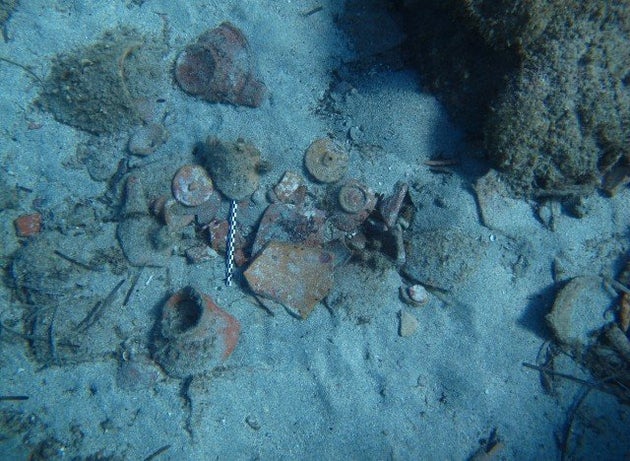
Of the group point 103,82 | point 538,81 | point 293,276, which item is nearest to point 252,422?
point 293,276

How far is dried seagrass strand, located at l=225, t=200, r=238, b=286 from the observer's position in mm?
3693

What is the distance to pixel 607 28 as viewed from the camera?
2.80m

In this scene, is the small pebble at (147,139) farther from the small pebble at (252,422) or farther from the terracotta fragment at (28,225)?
the small pebble at (252,422)

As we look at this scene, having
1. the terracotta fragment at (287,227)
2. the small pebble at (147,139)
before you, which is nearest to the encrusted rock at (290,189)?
the terracotta fragment at (287,227)

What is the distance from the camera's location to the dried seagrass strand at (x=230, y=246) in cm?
369

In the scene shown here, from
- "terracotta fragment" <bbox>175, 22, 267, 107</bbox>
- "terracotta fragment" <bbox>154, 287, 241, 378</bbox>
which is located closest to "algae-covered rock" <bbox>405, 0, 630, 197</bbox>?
"terracotta fragment" <bbox>175, 22, 267, 107</bbox>

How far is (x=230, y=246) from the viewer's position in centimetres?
369

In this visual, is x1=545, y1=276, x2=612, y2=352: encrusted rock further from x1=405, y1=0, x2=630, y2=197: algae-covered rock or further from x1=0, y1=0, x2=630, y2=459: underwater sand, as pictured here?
x1=405, y1=0, x2=630, y2=197: algae-covered rock

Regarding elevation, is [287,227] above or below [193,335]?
above

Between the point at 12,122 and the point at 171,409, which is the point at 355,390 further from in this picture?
the point at 12,122

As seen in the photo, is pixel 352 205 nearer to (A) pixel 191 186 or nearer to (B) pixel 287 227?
(B) pixel 287 227

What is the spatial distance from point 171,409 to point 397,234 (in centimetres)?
282

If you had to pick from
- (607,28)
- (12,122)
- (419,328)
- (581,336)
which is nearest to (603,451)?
(581,336)

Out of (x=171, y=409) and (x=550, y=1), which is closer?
(x=550, y=1)
